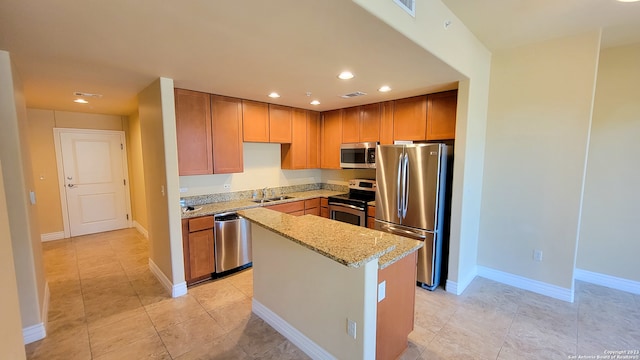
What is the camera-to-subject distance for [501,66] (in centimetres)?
309

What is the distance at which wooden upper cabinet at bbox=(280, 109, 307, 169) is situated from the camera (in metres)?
4.42

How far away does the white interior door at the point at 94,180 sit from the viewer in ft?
16.0

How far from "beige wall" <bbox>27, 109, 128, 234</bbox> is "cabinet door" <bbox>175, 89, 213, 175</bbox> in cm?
322

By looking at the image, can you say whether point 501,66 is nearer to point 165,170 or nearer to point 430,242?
point 430,242

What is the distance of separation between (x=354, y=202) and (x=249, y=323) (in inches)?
85.2

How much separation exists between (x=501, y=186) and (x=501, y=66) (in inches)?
55.0

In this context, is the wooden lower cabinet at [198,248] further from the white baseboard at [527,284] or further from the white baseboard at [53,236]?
the white baseboard at [53,236]

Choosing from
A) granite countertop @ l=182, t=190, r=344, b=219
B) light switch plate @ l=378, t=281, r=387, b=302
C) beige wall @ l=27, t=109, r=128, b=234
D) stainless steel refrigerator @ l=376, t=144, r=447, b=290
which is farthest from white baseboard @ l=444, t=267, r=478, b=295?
beige wall @ l=27, t=109, r=128, b=234

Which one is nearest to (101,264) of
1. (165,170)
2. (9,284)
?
(165,170)

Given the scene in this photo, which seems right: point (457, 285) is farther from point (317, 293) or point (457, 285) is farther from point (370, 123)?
point (370, 123)

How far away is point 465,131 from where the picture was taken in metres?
2.86

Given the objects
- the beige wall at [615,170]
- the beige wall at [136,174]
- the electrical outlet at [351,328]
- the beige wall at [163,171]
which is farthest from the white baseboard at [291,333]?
the beige wall at [615,170]

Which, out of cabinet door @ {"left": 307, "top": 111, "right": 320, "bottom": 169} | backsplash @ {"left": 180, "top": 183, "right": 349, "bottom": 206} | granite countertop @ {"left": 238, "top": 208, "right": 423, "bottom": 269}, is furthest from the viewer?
cabinet door @ {"left": 307, "top": 111, "right": 320, "bottom": 169}

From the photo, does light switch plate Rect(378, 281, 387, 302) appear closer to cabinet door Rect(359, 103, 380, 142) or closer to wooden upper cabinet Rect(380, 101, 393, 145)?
wooden upper cabinet Rect(380, 101, 393, 145)
